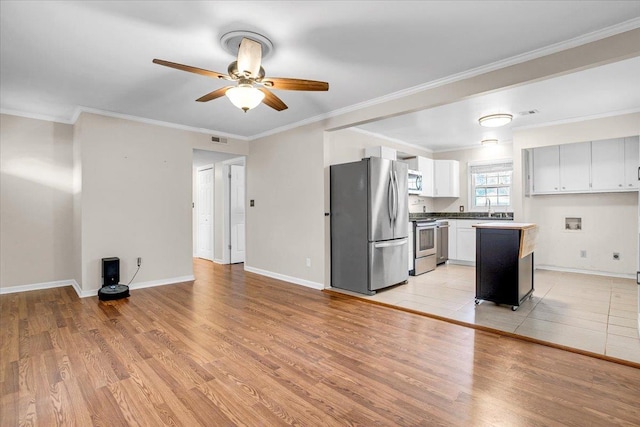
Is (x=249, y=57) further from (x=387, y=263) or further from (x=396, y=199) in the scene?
(x=387, y=263)

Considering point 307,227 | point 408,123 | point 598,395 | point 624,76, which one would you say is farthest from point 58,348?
point 624,76

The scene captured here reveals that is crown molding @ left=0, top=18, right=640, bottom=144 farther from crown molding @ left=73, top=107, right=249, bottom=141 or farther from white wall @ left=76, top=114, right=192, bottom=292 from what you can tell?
white wall @ left=76, top=114, right=192, bottom=292

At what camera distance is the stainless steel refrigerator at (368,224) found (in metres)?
4.14

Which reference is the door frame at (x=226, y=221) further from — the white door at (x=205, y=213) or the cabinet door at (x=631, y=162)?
the cabinet door at (x=631, y=162)

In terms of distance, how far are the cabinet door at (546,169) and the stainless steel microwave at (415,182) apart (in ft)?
6.53

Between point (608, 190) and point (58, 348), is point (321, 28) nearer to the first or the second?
point (58, 348)

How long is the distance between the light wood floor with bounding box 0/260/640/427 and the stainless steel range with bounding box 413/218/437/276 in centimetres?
210

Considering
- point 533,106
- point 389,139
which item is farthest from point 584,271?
point 389,139

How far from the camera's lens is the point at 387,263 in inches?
170

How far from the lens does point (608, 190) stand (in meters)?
5.00

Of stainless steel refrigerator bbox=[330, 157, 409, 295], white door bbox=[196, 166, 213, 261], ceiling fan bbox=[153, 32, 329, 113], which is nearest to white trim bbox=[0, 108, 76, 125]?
white door bbox=[196, 166, 213, 261]

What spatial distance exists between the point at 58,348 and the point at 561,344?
4146 millimetres

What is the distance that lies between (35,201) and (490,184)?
7.79 meters

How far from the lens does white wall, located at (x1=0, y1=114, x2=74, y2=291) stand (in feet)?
14.0
